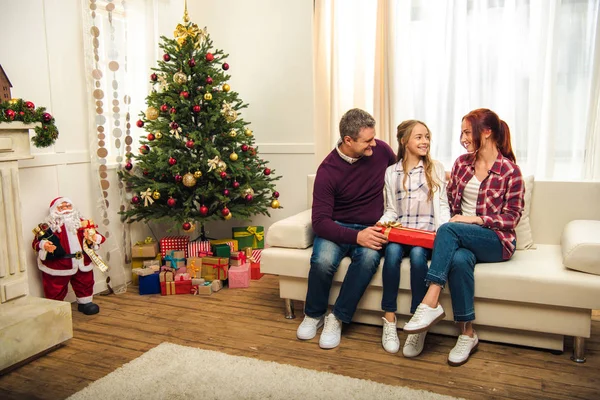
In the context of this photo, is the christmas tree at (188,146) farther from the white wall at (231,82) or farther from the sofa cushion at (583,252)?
the sofa cushion at (583,252)

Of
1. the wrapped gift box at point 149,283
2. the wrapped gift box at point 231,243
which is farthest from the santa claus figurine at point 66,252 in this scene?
the wrapped gift box at point 231,243

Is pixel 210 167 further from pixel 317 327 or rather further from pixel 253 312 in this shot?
pixel 317 327

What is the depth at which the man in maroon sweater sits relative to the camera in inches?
101

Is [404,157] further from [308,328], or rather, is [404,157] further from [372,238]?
[308,328]

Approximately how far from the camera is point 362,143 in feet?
8.91

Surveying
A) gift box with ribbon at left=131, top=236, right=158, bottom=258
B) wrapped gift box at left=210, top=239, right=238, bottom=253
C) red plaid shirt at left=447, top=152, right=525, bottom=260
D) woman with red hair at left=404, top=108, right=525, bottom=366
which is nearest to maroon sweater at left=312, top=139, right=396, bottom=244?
woman with red hair at left=404, top=108, right=525, bottom=366

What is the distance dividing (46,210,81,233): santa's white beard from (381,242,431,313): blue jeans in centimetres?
181

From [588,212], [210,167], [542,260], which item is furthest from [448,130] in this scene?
[210,167]

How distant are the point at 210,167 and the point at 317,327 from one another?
4.31 ft

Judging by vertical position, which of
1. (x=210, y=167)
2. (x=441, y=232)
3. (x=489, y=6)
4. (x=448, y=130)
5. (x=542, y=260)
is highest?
(x=489, y=6)

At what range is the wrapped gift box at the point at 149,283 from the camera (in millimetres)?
3404

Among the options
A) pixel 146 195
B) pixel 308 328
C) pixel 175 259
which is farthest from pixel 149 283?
pixel 308 328

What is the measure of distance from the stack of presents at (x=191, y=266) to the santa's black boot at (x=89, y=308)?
39cm

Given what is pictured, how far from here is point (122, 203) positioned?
3.54 m
